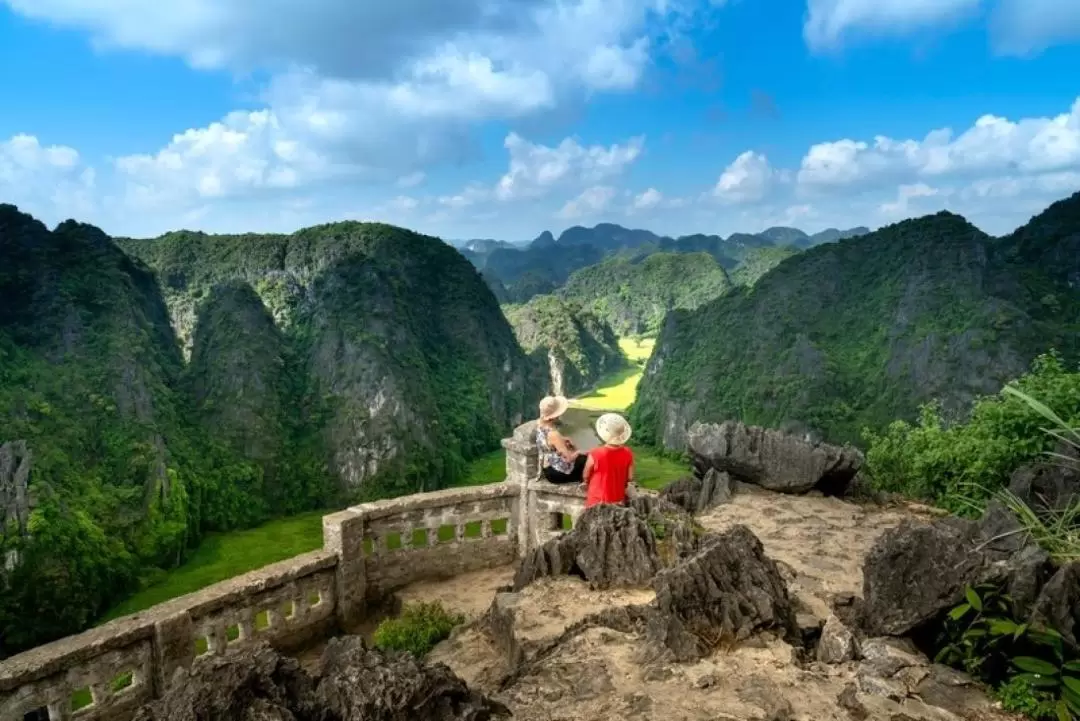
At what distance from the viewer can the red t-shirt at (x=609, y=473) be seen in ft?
30.2

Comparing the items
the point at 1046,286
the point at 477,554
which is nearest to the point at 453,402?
the point at 1046,286

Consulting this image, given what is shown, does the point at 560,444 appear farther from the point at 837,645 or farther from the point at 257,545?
the point at 257,545

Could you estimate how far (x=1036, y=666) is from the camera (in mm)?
5641

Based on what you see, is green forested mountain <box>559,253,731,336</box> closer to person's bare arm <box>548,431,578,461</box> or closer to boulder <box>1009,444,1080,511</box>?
boulder <box>1009,444,1080,511</box>

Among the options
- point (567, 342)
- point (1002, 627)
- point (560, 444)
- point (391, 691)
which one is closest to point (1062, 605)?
point (1002, 627)

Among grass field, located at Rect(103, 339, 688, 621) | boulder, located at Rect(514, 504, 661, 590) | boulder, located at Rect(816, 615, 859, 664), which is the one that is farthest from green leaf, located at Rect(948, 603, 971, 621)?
grass field, located at Rect(103, 339, 688, 621)

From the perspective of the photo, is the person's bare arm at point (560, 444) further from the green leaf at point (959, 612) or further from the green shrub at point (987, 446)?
the green shrub at point (987, 446)

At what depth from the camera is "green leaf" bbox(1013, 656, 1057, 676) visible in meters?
5.60

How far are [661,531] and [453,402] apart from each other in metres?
72.9

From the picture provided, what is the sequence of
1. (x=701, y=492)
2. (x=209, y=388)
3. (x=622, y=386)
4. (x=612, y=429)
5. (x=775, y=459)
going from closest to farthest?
1. (x=612, y=429)
2. (x=701, y=492)
3. (x=775, y=459)
4. (x=209, y=388)
5. (x=622, y=386)

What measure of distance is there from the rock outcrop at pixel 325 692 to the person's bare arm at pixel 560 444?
4.14m

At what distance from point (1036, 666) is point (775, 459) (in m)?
8.14

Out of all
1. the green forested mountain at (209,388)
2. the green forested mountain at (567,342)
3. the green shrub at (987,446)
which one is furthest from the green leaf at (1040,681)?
the green forested mountain at (567,342)

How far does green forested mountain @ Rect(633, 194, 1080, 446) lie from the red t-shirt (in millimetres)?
53394
